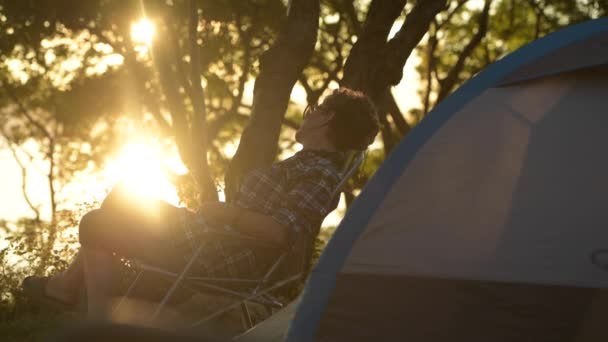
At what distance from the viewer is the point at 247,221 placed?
421 centimetres

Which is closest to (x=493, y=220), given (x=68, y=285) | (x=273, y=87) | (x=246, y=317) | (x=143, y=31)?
(x=246, y=317)

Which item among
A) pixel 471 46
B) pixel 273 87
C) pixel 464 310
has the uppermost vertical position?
pixel 471 46

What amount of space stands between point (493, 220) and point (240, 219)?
1133 mm

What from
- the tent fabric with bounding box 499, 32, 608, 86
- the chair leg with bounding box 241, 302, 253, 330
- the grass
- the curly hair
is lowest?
the chair leg with bounding box 241, 302, 253, 330

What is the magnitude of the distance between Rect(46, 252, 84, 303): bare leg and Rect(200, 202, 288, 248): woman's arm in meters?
0.69

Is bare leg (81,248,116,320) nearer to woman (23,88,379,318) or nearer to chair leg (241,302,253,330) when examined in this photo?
woman (23,88,379,318)

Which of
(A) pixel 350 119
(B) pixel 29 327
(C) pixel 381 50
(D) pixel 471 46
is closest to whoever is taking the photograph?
(A) pixel 350 119

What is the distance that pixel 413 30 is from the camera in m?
6.90

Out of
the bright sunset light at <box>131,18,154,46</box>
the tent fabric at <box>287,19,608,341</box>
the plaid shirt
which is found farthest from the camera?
the bright sunset light at <box>131,18,154,46</box>

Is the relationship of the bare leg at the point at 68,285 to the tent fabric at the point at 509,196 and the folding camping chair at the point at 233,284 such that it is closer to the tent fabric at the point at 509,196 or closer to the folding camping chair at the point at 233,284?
the folding camping chair at the point at 233,284

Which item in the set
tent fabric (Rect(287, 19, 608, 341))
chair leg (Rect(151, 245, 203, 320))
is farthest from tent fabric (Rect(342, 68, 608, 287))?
chair leg (Rect(151, 245, 203, 320))

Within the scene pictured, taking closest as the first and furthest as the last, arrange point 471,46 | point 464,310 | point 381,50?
point 464,310 → point 381,50 → point 471,46

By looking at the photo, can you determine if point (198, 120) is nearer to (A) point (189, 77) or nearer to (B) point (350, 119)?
(B) point (350, 119)

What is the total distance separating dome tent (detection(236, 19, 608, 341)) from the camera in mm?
3541
